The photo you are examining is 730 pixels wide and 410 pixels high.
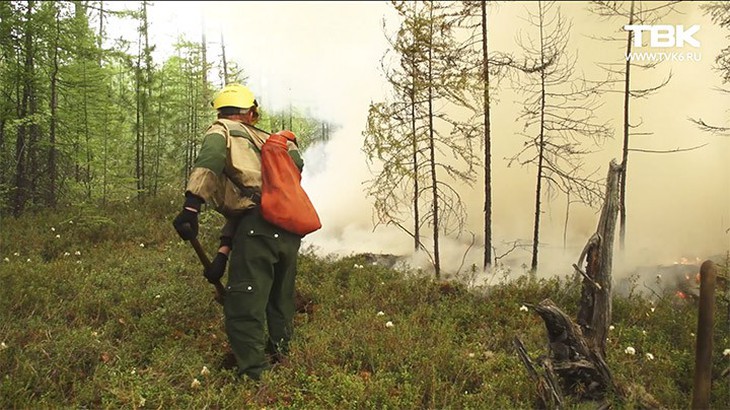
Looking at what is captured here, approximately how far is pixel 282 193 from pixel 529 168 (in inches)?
510

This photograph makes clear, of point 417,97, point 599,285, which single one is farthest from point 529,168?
point 599,285

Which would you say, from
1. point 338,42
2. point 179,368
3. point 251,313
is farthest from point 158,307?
point 338,42

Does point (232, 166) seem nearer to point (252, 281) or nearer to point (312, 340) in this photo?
point (252, 281)

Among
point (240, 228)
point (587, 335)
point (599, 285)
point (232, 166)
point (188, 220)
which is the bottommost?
point (587, 335)

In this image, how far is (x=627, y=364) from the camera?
4.83 meters

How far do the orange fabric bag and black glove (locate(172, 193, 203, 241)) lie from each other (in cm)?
64

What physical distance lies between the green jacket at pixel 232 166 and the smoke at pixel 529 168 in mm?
7308

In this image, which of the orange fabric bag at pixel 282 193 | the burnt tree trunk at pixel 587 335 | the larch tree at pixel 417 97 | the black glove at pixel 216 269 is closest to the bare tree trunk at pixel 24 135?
the larch tree at pixel 417 97

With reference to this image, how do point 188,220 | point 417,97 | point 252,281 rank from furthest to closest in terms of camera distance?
point 417,97
point 252,281
point 188,220

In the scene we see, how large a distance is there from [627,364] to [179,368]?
4.70 m

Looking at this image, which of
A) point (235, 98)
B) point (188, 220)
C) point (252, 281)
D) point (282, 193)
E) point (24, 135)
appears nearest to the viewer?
point (188, 220)

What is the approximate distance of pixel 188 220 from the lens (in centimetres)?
409

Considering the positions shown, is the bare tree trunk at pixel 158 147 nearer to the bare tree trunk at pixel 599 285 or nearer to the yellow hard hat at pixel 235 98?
the yellow hard hat at pixel 235 98

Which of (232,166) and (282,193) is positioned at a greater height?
(232,166)
